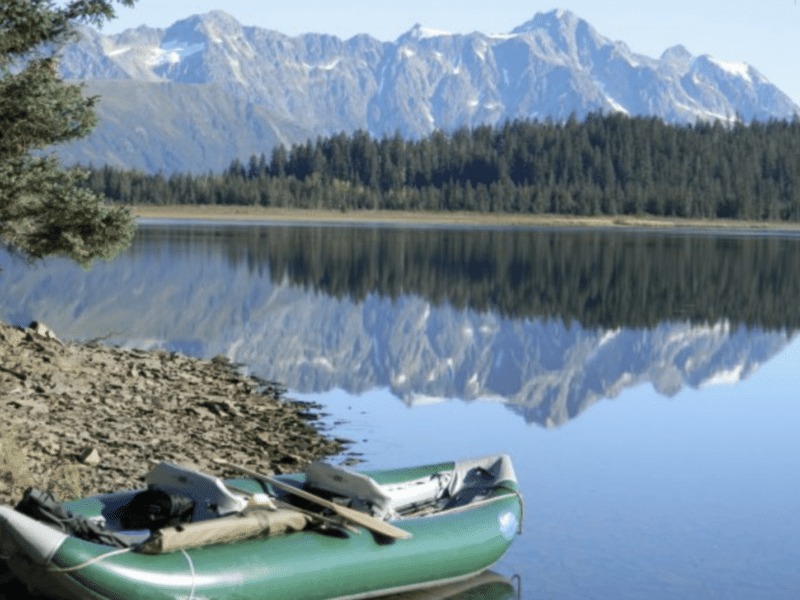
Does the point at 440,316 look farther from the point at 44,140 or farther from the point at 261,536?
the point at 261,536

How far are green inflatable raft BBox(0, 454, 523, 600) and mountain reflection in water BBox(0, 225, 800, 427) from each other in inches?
440

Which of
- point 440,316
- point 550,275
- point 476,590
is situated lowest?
point 550,275

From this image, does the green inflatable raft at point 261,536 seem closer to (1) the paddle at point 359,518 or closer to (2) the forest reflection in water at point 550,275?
(1) the paddle at point 359,518

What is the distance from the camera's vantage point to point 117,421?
19.5 meters

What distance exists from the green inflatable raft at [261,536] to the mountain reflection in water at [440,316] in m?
11.2

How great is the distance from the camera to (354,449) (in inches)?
838

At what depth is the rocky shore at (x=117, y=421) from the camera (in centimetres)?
1634

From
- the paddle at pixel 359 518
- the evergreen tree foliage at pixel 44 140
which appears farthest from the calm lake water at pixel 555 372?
the evergreen tree foliage at pixel 44 140

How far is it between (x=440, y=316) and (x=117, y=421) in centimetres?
2698

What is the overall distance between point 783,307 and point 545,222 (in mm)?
142370

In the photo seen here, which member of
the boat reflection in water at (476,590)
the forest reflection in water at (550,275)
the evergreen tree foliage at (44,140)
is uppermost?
the evergreen tree foliage at (44,140)

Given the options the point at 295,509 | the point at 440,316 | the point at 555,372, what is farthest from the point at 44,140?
the point at 440,316

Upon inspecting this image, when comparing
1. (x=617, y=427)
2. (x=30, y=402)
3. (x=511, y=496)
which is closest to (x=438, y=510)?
(x=511, y=496)

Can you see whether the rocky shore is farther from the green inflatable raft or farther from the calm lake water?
the green inflatable raft
